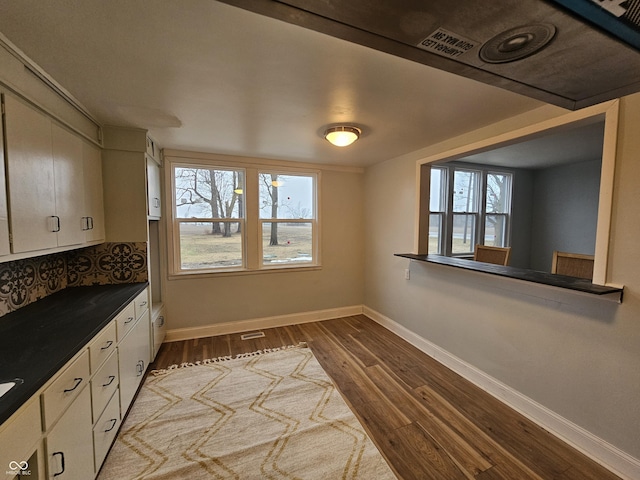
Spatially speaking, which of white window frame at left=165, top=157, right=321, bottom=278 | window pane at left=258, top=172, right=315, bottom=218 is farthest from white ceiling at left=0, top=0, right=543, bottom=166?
window pane at left=258, top=172, right=315, bottom=218

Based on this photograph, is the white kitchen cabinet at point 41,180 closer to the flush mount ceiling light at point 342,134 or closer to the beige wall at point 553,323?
the flush mount ceiling light at point 342,134

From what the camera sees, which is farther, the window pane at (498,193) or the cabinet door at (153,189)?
the window pane at (498,193)

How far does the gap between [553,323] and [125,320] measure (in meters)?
3.10

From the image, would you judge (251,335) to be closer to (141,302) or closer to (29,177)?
(141,302)

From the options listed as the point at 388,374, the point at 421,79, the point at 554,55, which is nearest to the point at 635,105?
the point at 421,79

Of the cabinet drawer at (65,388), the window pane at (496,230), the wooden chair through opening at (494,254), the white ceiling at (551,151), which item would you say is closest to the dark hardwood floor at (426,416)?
the wooden chair through opening at (494,254)

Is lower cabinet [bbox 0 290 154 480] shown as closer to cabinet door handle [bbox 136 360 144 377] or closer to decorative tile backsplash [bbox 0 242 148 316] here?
cabinet door handle [bbox 136 360 144 377]

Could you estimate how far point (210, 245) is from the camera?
11.4ft

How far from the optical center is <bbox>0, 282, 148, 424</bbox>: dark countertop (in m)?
1.02

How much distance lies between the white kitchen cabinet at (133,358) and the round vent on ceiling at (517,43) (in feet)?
7.94

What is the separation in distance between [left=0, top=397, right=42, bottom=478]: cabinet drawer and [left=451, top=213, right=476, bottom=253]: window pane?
4.68 metres

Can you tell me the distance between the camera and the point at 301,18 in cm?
53

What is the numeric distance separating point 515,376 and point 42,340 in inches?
123

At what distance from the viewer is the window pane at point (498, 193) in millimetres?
4543
